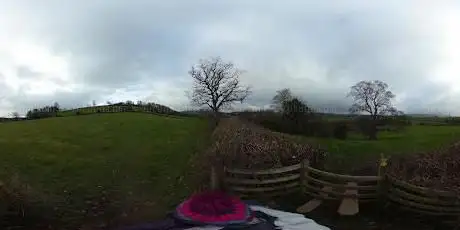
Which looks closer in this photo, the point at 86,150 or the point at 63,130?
the point at 86,150

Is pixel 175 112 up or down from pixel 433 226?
up

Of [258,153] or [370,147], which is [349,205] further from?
[370,147]

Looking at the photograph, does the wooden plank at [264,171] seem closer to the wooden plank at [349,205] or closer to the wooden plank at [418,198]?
the wooden plank at [349,205]

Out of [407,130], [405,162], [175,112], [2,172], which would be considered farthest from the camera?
[175,112]

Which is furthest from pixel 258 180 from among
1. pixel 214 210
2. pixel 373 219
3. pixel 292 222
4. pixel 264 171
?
pixel 214 210

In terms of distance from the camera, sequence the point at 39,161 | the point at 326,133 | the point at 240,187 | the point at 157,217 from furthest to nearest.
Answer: the point at 326,133, the point at 39,161, the point at 240,187, the point at 157,217

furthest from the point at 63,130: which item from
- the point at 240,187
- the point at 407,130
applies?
the point at 407,130

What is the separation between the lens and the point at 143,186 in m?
16.7

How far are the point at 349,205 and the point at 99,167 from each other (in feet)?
38.8

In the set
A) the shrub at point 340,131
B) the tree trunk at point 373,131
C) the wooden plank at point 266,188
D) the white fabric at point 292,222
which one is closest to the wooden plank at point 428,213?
the white fabric at point 292,222

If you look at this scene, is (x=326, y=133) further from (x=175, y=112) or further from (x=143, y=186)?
(x=175, y=112)

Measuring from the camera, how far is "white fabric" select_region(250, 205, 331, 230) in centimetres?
1037

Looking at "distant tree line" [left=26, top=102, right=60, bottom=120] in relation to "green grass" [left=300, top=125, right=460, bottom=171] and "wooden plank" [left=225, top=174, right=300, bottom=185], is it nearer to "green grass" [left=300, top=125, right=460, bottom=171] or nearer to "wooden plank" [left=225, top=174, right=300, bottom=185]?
"green grass" [left=300, top=125, right=460, bottom=171]

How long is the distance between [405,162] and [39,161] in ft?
51.4
